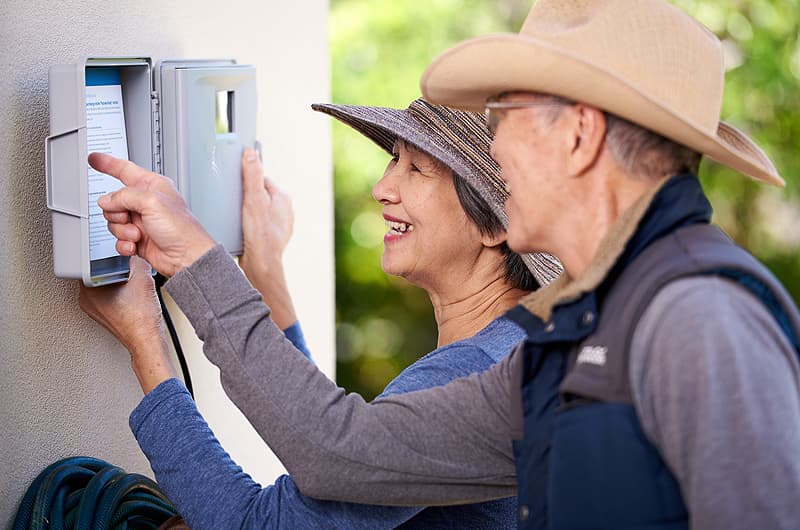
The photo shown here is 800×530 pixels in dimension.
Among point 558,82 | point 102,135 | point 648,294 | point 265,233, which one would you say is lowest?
point 265,233

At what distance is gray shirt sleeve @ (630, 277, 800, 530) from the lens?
109cm

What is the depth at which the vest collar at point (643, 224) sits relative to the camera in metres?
1.29

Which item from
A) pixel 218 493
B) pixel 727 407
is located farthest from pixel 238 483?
pixel 727 407

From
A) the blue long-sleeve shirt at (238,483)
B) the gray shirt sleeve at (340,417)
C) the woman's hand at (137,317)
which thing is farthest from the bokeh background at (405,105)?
the gray shirt sleeve at (340,417)

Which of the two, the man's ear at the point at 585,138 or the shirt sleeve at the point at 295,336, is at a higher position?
the man's ear at the point at 585,138

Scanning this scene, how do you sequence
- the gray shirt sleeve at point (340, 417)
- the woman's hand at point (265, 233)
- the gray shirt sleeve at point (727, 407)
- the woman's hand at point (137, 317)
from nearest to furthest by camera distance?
the gray shirt sleeve at point (727, 407), the gray shirt sleeve at point (340, 417), the woman's hand at point (137, 317), the woman's hand at point (265, 233)

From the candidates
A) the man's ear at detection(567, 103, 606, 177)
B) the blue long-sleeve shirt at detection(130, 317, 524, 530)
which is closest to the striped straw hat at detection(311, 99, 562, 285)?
the blue long-sleeve shirt at detection(130, 317, 524, 530)

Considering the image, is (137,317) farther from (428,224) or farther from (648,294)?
(648,294)

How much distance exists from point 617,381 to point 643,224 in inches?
7.9

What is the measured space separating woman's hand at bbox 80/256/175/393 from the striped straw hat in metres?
0.47

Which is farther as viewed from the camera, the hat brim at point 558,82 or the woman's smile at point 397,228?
the woman's smile at point 397,228

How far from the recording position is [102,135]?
5.63 feet

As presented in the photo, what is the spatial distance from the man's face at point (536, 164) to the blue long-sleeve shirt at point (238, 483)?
36 centimetres

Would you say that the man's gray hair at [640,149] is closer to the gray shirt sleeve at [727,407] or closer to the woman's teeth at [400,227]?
the gray shirt sleeve at [727,407]
